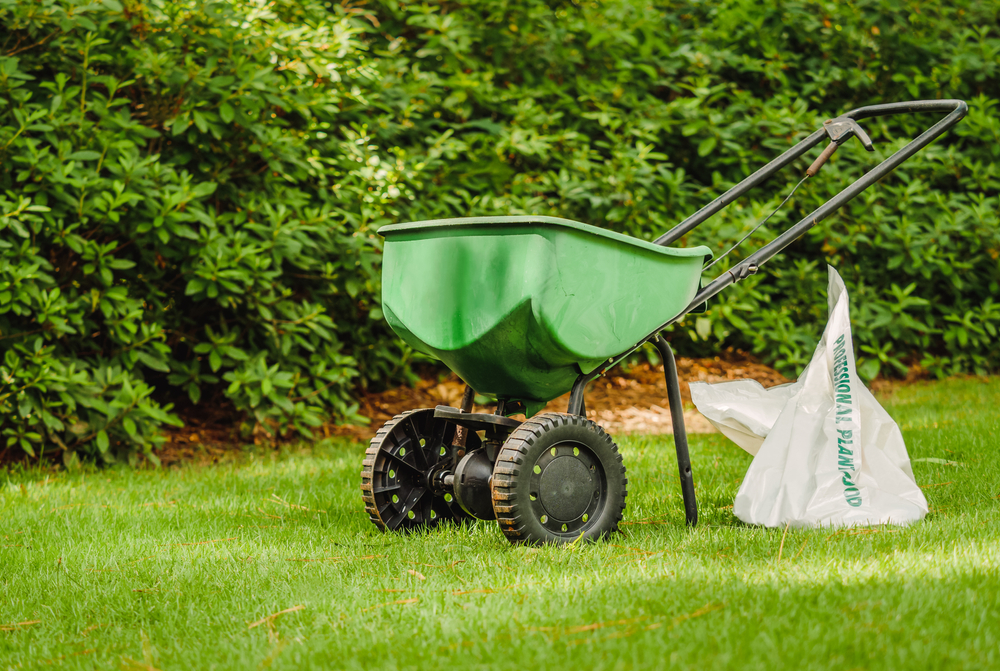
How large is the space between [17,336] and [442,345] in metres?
2.23

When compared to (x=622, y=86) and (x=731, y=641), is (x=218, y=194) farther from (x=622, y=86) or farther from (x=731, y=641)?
(x=731, y=641)

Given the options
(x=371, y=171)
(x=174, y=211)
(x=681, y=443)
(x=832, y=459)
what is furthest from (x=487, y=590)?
(x=371, y=171)

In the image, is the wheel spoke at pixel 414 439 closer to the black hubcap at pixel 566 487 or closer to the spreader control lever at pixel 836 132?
the black hubcap at pixel 566 487

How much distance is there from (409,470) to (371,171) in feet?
7.20

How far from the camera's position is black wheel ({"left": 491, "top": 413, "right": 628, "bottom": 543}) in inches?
90.7

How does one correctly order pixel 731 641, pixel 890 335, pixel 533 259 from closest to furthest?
pixel 731 641 < pixel 533 259 < pixel 890 335

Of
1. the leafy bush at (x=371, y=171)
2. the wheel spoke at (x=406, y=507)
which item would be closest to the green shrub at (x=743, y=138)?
the leafy bush at (x=371, y=171)

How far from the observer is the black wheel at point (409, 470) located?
263cm

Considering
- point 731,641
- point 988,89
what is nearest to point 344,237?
point 731,641

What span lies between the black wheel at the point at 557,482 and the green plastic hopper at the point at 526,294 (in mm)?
184

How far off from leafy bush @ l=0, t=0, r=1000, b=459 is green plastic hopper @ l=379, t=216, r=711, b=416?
1714 millimetres

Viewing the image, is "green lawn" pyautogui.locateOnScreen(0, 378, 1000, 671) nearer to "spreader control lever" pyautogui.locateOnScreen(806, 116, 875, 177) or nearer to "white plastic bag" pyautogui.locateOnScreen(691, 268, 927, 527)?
"white plastic bag" pyautogui.locateOnScreen(691, 268, 927, 527)

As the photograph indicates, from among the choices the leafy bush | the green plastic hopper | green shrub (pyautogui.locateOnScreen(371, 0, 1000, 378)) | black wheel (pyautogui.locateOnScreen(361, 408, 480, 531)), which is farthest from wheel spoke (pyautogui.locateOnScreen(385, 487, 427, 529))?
green shrub (pyautogui.locateOnScreen(371, 0, 1000, 378))

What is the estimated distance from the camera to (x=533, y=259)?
7.33ft
